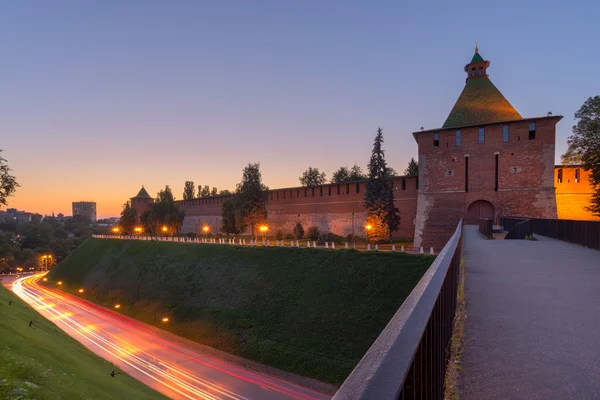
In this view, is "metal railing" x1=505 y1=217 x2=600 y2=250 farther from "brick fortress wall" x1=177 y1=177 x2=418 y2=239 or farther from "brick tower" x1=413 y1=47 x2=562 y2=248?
"brick fortress wall" x1=177 y1=177 x2=418 y2=239

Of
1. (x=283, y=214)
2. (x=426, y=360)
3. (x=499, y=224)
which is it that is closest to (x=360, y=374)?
(x=426, y=360)

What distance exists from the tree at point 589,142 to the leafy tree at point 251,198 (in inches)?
1266

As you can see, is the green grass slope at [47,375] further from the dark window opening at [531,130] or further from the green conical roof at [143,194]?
the green conical roof at [143,194]

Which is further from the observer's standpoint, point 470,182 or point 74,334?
point 470,182

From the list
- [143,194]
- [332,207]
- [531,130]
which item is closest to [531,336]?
[531,130]

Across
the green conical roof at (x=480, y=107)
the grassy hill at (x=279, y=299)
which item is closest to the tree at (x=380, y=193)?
the green conical roof at (x=480, y=107)

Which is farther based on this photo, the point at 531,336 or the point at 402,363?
the point at 531,336

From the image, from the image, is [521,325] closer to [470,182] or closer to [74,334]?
[470,182]

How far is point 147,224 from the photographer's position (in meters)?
57.0

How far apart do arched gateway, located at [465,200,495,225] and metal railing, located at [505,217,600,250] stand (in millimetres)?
9427

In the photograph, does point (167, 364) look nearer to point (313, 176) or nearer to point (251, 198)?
point (251, 198)

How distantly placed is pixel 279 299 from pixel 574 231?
16.6m

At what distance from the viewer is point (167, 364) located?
20.3 meters

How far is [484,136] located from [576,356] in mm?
29482
